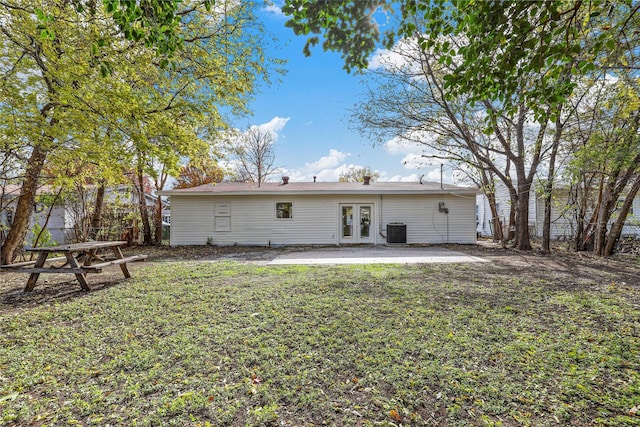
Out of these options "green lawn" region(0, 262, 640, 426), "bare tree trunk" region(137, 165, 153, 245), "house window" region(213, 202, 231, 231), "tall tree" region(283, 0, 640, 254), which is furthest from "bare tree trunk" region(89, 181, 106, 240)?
"tall tree" region(283, 0, 640, 254)

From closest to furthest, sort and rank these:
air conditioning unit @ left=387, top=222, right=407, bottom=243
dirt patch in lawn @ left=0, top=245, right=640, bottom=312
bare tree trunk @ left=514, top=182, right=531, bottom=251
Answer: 1. dirt patch in lawn @ left=0, top=245, right=640, bottom=312
2. bare tree trunk @ left=514, top=182, right=531, bottom=251
3. air conditioning unit @ left=387, top=222, right=407, bottom=243

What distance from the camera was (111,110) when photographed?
18.7ft

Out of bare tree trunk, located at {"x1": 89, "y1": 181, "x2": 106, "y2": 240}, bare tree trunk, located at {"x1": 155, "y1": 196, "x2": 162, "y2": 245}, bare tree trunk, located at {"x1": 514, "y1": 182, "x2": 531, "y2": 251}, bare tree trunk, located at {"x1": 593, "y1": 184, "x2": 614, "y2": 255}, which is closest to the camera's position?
bare tree trunk, located at {"x1": 593, "y1": 184, "x2": 614, "y2": 255}

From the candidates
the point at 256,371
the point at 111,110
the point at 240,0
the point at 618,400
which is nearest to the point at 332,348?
the point at 256,371

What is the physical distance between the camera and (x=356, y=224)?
1323 cm

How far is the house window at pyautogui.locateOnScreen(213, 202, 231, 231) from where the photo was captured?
42.5 feet

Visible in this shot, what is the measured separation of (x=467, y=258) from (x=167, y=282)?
26.2 ft

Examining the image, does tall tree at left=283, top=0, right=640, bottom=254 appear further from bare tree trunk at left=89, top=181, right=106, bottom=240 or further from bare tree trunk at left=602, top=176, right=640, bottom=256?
bare tree trunk at left=89, top=181, right=106, bottom=240

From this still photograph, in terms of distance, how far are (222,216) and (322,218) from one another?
441 centimetres

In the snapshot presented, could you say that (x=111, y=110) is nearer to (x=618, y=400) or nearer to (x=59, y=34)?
(x=59, y=34)

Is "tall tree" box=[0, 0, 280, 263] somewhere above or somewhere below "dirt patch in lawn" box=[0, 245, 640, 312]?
above

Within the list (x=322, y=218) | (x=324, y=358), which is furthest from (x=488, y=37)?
(x=322, y=218)

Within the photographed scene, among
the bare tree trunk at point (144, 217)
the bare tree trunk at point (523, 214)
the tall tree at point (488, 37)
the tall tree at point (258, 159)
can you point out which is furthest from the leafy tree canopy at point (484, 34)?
the tall tree at point (258, 159)

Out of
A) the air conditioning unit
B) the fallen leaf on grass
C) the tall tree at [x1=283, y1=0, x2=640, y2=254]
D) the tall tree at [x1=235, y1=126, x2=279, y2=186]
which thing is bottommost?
the fallen leaf on grass
